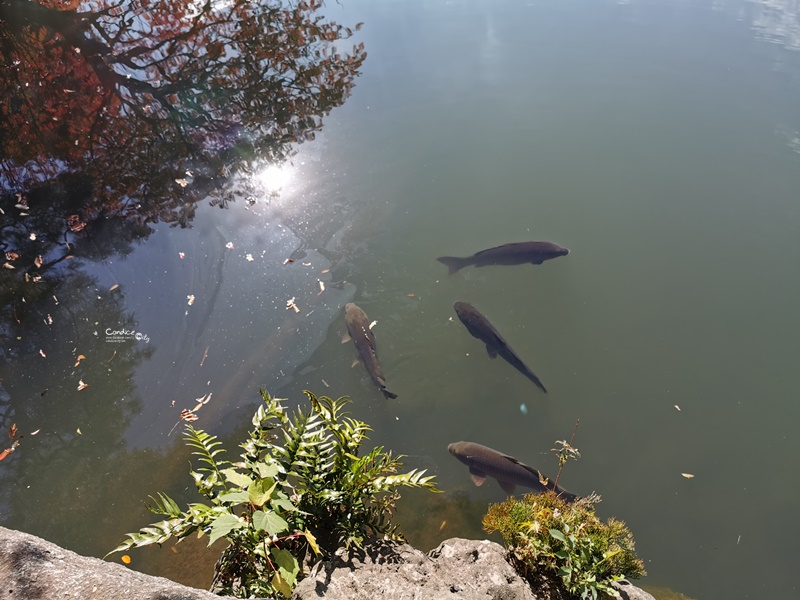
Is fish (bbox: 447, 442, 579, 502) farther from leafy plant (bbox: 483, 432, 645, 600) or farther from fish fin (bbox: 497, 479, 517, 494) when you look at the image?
leafy plant (bbox: 483, 432, 645, 600)

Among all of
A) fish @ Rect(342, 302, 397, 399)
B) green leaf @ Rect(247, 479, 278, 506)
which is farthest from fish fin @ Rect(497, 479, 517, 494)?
green leaf @ Rect(247, 479, 278, 506)

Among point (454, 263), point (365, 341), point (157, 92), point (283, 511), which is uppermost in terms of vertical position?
point (157, 92)

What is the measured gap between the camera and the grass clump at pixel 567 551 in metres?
2.60

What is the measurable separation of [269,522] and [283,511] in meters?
0.36

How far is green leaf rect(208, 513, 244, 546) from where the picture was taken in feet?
7.30

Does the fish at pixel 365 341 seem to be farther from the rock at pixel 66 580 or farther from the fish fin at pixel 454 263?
the rock at pixel 66 580

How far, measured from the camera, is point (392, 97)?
8.90 metres

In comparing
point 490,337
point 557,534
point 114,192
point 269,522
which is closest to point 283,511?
point 269,522

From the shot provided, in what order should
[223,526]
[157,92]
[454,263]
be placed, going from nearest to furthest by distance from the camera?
1. [223,526]
2. [454,263]
3. [157,92]

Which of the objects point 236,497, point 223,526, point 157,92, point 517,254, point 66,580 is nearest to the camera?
point 66,580

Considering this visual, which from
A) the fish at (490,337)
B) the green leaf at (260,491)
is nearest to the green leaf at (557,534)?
the green leaf at (260,491)

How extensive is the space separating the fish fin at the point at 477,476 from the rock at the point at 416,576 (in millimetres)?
1766

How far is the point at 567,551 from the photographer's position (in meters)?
2.63

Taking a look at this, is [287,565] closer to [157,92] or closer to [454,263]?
[454,263]
